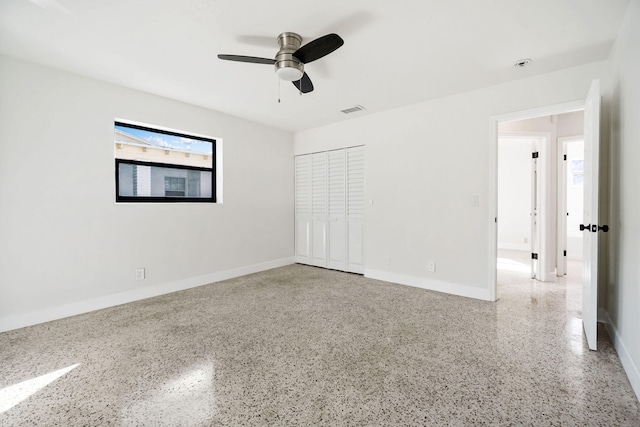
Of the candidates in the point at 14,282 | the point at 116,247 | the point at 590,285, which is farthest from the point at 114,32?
the point at 590,285

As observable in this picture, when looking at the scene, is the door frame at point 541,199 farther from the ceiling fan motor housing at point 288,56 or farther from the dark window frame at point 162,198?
the dark window frame at point 162,198

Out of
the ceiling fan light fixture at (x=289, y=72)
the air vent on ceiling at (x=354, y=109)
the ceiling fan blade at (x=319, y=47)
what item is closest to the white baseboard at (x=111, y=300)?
the air vent on ceiling at (x=354, y=109)

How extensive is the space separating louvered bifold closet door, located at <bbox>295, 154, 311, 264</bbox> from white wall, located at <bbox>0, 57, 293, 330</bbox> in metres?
1.40

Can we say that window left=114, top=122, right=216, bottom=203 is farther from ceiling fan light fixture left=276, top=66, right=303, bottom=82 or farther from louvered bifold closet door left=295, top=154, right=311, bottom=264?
ceiling fan light fixture left=276, top=66, right=303, bottom=82

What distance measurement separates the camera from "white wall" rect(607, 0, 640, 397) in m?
1.76

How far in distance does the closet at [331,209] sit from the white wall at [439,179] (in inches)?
10.3

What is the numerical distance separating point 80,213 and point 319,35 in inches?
116

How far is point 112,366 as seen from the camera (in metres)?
1.98

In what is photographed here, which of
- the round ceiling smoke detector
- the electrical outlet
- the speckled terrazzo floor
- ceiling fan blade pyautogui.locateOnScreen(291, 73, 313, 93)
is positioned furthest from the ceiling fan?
the electrical outlet

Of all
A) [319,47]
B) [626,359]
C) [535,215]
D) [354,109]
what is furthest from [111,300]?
[535,215]

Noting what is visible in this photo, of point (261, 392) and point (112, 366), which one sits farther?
point (112, 366)

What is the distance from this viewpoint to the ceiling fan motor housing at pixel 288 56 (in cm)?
221

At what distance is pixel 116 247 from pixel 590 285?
14.7ft

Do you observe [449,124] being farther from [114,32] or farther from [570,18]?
[114,32]
